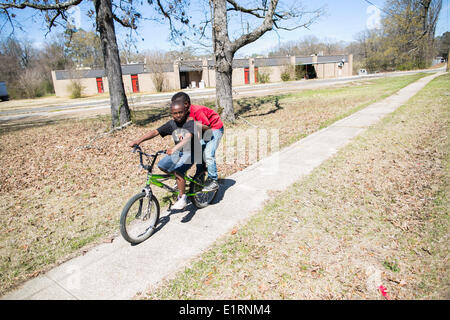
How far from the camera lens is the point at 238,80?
50.2 meters

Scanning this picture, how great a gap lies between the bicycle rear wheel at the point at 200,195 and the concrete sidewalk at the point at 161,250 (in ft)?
0.41

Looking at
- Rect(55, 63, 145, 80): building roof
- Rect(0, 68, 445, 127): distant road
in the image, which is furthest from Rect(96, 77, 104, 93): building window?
Rect(0, 68, 445, 127): distant road

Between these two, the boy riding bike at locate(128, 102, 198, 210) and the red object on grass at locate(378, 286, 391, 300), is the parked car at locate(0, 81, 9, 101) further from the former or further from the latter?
the red object on grass at locate(378, 286, 391, 300)

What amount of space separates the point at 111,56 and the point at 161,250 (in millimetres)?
9597

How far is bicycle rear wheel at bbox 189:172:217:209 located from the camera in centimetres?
448

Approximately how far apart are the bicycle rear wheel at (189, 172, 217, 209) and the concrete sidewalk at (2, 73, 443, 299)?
126 millimetres

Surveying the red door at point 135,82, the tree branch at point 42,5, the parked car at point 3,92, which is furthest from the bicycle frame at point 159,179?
the parked car at point 3,92

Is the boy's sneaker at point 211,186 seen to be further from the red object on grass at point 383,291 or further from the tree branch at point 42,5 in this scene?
the tree branch at point 42,5

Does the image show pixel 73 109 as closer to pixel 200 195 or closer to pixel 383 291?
pixel 200 195

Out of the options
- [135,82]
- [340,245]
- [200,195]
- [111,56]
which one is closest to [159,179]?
[200,195]

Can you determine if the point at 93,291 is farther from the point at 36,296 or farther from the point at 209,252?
the point at 209,252

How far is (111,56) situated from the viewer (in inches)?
421
